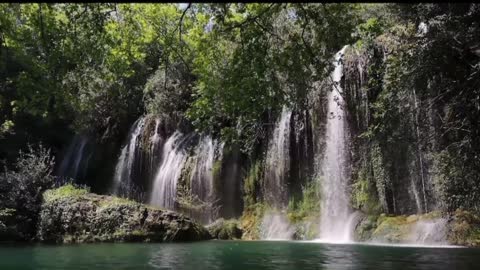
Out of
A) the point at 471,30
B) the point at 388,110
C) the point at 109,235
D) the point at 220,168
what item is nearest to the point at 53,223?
the point at 109,235

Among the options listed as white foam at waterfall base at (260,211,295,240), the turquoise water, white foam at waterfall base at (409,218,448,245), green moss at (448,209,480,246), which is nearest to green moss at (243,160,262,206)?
white foam at waterfall base at (260,211,295,240)

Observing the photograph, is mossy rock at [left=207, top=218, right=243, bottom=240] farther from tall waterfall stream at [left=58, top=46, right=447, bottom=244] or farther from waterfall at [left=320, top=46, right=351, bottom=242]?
waterfall at [left=320, top=46, right=351, bottom=242]

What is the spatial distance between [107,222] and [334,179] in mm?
8320

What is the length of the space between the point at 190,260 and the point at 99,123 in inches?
792

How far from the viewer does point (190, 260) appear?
36.9ft

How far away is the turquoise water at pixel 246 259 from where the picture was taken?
9.95 meters

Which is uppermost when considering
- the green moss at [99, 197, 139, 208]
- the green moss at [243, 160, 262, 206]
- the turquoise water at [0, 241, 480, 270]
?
the green moss at [243, 160, 262, 206]

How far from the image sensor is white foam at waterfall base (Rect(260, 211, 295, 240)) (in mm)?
20000

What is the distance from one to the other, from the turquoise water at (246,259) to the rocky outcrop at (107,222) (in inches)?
164

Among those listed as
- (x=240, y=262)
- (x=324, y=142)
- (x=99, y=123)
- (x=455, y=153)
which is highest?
(x=99, y=123)

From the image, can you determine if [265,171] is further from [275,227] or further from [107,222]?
[107,222]

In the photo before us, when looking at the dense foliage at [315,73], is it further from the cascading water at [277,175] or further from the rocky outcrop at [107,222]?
the rocky outcrop at [107,222]

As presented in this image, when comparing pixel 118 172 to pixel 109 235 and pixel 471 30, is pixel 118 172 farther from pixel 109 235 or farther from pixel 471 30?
pixel 471 30

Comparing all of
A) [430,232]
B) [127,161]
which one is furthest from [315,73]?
[127,161]
